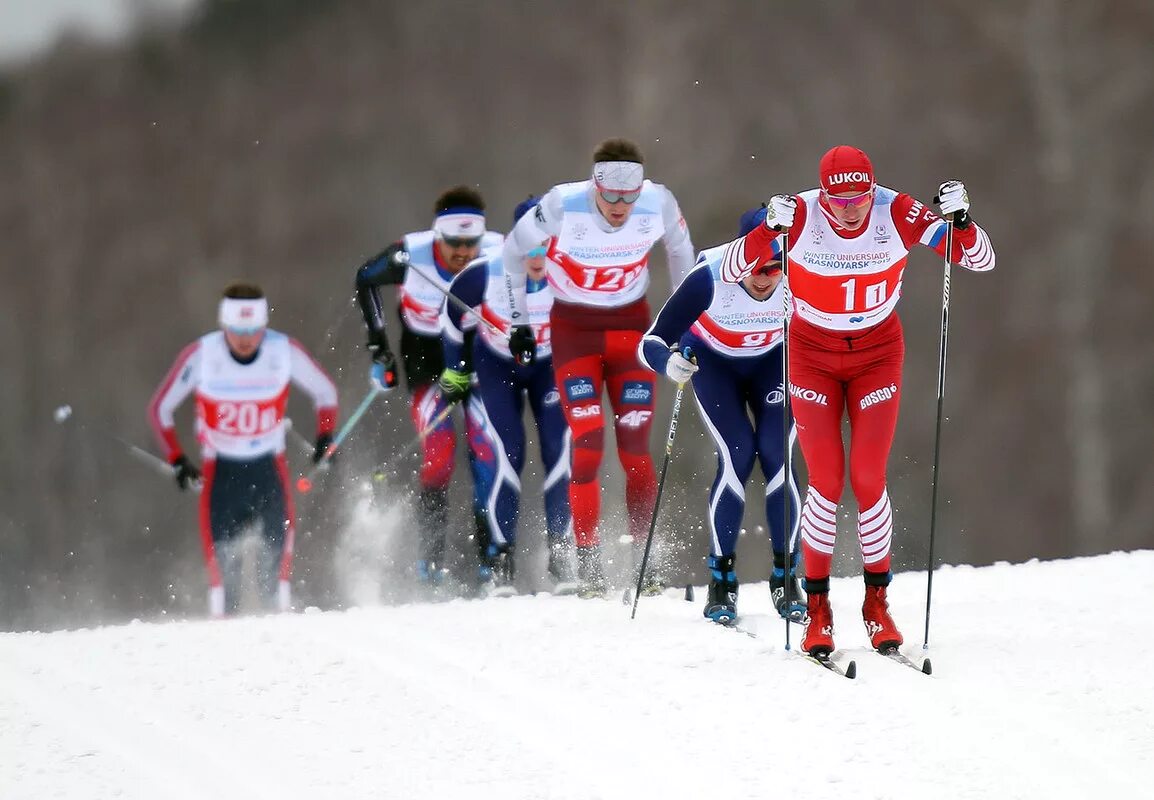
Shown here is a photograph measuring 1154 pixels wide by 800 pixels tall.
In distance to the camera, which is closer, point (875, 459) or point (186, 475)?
point (875, 459)

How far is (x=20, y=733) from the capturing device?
4.69 m

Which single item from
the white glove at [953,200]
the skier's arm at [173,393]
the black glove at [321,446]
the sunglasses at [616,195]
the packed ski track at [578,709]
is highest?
the sunglasses at [616,195]

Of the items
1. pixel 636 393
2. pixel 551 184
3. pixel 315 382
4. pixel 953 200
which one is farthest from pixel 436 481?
pixel 551 184

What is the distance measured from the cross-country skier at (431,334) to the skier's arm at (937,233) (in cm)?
323

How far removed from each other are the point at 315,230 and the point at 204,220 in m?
2.18

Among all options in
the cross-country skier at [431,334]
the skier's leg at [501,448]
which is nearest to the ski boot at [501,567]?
the skier's leg at [501,448]

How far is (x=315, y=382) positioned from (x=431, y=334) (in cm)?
76

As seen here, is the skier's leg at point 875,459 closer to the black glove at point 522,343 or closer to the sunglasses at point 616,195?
the sunglasses at point 616,195

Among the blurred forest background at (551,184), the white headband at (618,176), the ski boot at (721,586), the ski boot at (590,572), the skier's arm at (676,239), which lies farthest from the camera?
the blurred forest background at (551,184)

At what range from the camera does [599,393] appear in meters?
7.02

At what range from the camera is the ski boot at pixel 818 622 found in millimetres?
5098

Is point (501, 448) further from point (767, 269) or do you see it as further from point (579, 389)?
point (767, 269)

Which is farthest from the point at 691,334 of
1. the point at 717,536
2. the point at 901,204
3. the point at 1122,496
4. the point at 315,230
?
the point at 315,230

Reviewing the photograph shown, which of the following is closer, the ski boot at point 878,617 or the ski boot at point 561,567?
the ski boot at point 878,617
